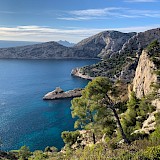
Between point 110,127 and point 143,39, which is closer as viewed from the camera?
point 110,127

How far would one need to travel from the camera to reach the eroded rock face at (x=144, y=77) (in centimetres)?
5265

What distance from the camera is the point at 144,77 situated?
56969 mm

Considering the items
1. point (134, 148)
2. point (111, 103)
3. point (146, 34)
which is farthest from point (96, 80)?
point (146, 34)

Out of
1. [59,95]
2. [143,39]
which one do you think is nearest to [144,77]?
[59,95]

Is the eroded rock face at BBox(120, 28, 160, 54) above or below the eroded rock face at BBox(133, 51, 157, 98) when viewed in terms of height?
above

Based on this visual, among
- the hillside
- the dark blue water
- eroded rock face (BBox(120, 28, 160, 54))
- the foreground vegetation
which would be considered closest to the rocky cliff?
the foreground vegetation

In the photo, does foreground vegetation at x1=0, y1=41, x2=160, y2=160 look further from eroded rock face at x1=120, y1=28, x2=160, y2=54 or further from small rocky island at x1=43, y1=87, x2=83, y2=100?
eroded rock face at x1=120, y1=28, x2=160, y2=54

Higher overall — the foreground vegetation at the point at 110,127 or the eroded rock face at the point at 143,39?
the eroded rock face at the point at 143,39

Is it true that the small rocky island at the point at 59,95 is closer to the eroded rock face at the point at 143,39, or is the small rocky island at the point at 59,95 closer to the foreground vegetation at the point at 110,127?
the foreground vegetation at the point at 110,127

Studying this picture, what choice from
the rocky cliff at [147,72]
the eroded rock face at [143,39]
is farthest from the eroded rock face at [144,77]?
the eroded rock face at [143,39]

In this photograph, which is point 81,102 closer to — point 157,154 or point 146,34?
point 157,154

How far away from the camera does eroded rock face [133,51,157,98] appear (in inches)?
2073

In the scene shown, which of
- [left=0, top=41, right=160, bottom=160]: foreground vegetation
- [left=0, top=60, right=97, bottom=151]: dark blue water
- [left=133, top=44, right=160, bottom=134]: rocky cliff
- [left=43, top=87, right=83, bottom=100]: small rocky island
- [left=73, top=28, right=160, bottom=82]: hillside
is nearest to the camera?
[left=0, top=41, right=160, bottom=160]: foreground vegetation

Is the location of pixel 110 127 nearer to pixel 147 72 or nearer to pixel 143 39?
pixel 147 72
